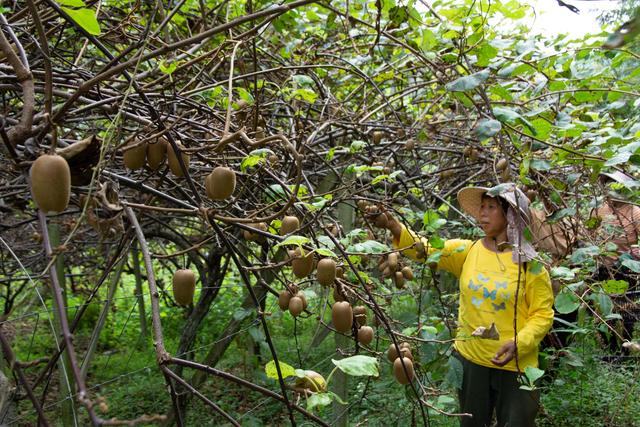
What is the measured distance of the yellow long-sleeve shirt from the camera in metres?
2.36

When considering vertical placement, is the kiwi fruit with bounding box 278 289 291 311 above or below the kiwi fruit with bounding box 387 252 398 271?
above

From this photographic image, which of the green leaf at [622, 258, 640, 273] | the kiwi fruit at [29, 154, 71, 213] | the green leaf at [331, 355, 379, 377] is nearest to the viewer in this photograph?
the kiwi fruit at [29, 154, 71, 213]

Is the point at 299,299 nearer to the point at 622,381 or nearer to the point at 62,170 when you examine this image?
the point at 62,170

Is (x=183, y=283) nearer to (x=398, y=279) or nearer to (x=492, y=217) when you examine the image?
(x=398, y=279)

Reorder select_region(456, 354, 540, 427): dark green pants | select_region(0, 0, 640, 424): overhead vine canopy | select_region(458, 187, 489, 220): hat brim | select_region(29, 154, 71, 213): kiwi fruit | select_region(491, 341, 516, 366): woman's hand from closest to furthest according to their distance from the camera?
select_region(29, 154, 71, 213): kiwi fruit, select_region(0, 0, 640, 424): overhead vine canopy, select_region(491, 341, 516, 366): woman's hand, select_region(456, 354, 540, 427): dark green pants, select_region(458, 187, 489, 220): hat brim

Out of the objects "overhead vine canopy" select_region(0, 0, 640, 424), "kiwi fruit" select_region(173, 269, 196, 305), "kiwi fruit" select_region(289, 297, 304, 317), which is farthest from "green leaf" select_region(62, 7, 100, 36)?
"kiwi fruit" select_region(289, 297, 304, 317)

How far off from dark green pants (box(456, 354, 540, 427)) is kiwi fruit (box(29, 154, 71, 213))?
212 cm

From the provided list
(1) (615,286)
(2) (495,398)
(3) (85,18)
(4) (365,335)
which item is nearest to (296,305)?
(4) (365,335)

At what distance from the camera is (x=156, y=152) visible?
1222mm

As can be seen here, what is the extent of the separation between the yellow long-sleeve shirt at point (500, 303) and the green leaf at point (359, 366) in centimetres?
120

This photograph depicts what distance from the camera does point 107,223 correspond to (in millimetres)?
889

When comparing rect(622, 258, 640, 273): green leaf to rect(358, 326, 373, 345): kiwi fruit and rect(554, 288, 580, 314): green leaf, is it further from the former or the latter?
rect(358, 326, 373, 345): kiwi fruit

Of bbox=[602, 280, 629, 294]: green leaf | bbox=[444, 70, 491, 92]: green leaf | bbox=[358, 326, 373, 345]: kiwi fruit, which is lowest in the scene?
bbox=[602, 280, 629, 294]: green leaf

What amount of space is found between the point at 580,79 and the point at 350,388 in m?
2.76
